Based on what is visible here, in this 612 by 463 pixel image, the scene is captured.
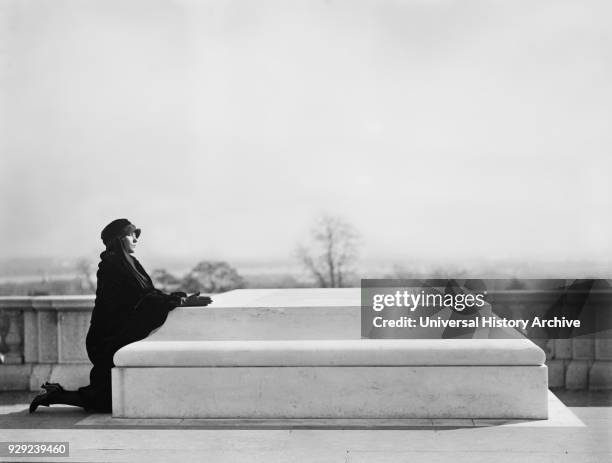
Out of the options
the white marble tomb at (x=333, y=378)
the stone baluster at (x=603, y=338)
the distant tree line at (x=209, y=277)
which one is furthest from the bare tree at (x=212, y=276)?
the white marble tomb at (x=333, y=378)

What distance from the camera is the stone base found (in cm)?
642

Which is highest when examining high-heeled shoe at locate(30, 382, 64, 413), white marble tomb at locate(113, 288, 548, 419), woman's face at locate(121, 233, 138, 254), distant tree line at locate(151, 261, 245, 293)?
woman's face at locate(121, 233, 138, 254)

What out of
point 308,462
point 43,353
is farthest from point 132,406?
point 43,353

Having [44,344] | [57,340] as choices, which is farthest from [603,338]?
[44,344]

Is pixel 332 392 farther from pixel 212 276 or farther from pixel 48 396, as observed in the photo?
pixel 212 276

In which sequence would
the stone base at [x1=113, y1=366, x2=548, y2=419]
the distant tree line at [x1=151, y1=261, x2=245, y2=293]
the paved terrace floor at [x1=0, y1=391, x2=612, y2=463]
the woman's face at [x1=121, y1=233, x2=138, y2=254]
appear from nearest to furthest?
the paved terrace floor at [x1=0, y1=391, x2=612, y2=463] → the stone base at [x1=113, y1=366, x2=548, y2=419] → the woman's face at [x1=121, y1=233, x2=138, y2=254] → the distant tree line at [x1=151, y1=261, x2=245, y2=293]

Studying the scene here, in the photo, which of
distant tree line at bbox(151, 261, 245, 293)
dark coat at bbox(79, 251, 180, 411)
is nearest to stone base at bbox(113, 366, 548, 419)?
dark coat at bbox(79, 251, 180, 411)

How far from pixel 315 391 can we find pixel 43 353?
12.1ft

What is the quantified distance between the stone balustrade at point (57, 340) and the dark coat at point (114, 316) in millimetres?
1498

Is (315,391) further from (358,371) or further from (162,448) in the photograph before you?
(162,448)

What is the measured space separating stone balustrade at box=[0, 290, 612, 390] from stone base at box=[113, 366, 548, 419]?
7.38 feet

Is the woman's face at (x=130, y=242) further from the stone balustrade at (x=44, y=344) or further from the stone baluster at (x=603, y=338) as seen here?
the stone baluster at (x=603, y=338)

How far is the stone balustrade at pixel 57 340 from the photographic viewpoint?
8.63 meters

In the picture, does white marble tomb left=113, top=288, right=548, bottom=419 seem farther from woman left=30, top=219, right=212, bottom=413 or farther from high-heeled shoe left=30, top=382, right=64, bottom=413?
high-heeled shoe left=30, top=382, right=64, bottom=413
